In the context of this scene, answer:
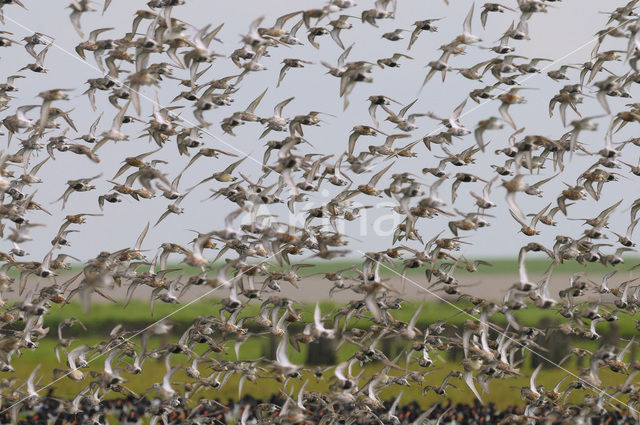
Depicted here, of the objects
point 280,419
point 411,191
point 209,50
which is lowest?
point 280,419

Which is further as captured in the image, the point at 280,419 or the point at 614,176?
the point at 614,176

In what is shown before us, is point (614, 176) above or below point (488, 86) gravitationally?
below

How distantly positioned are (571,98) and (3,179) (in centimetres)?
1465

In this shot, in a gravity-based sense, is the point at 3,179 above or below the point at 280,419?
above

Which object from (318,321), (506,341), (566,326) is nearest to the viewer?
(318,321)

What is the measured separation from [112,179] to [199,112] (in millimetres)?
3430

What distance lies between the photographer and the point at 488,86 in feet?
71.8

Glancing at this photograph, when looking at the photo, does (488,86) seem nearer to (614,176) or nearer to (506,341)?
(614,176)

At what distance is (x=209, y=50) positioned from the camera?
799 inches

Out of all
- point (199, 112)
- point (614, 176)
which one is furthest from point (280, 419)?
point (614, 176)

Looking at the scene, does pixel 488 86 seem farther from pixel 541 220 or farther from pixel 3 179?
pixel 3 179

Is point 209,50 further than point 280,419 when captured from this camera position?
Yes

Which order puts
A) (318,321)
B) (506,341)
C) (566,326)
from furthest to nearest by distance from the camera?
(506,341) < (566,326) < (318,321)

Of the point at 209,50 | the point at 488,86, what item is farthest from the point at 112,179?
the point at 488,86
